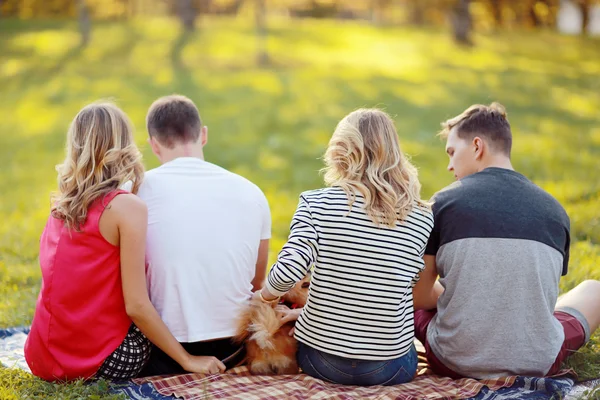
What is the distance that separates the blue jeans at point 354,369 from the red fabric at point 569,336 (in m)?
0.81

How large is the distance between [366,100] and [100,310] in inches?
463

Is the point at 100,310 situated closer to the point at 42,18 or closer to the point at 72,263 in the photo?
the point at 72,263

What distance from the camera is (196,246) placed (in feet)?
11.2

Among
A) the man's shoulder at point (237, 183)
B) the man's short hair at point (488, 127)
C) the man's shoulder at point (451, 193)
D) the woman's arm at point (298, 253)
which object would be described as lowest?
the woman's arm at point (298, 253)

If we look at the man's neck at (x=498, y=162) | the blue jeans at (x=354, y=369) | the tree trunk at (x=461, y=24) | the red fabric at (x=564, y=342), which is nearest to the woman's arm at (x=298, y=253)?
the blue jeans at (x=354, y=369)

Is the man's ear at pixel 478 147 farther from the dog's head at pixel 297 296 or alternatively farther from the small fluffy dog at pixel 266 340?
the small fluffy dog at pixel 266 340

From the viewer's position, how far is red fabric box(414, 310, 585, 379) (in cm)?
355

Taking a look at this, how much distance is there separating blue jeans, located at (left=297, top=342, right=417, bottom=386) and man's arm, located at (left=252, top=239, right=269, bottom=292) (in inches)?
22.5

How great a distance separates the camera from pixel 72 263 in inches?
127

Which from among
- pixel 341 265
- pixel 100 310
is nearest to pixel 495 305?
pixel 341 265

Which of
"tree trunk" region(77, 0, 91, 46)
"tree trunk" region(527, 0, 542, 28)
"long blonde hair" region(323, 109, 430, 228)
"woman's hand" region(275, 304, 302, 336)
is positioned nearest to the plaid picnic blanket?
"woman's hand" region(275, 304, 302, 336)

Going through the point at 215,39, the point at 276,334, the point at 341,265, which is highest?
the point at 215,39

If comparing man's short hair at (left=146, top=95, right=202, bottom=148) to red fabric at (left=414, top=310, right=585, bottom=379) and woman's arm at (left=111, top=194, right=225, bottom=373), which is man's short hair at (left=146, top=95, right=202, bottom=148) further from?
red fabric at (left=414, top=310, right=585, bottom=379)

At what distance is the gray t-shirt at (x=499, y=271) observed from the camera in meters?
3.28
